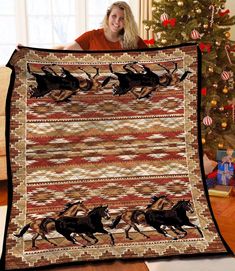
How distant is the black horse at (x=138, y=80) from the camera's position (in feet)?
8.57

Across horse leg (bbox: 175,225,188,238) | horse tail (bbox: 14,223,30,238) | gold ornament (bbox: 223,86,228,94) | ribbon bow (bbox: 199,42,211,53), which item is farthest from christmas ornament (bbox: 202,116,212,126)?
horse tail (bbox: 14,223,30,238)

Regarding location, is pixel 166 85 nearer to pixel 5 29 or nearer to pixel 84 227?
pixel 84 227

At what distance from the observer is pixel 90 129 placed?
255 cm

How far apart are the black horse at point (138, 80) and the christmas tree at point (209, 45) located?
1.02m

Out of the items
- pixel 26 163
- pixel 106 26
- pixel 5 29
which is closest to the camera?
pixel 26 163

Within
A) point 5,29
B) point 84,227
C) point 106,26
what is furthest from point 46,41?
point 84,227

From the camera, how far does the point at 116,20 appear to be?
343 cm

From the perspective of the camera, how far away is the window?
5371mm

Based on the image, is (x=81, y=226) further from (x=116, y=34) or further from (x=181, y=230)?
(x=116, y=34)

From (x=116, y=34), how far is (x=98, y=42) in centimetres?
17

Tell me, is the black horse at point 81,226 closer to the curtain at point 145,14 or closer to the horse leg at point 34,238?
the horse leg at point 34,238

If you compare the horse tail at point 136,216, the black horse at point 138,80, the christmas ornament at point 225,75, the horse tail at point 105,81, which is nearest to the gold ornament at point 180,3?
the christmas ornament at point 225,75

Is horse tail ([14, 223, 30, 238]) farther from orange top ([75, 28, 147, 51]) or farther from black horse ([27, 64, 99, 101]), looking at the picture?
orange top ([75, 28, 147, 51])

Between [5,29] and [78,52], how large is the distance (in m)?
3.12
